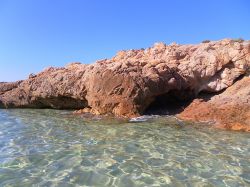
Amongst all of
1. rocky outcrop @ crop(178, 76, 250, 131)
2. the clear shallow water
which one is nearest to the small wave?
the clear shallow water

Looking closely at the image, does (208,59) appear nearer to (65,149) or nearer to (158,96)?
(158,96)

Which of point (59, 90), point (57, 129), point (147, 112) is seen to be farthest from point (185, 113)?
point (59, 90)

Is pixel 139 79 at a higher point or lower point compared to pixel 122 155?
higher

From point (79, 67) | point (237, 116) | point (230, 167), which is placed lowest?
point (230, 167)

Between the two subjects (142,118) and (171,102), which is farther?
(171,102)

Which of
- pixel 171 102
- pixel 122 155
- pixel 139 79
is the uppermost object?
pixel 139 79

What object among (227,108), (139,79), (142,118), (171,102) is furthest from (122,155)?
(171,102)

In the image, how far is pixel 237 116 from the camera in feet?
31.7

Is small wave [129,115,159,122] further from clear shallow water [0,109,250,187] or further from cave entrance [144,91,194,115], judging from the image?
cave entrance [144,91,194,115]

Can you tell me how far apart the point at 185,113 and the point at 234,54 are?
3150 mm

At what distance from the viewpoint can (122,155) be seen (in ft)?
20.8

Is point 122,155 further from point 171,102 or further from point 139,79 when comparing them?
point 171,102

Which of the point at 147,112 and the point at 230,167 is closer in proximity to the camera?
the point at 230,167

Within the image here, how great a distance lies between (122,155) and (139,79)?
535 cm
